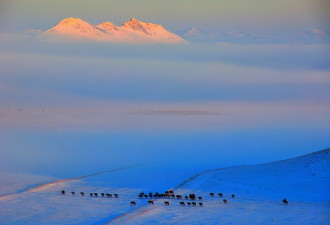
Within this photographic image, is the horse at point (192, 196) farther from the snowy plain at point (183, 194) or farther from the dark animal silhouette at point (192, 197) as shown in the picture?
the snowy plain at point (183, 194)

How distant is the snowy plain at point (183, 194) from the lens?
28.8m

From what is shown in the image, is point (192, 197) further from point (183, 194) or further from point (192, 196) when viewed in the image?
point (183, 194)

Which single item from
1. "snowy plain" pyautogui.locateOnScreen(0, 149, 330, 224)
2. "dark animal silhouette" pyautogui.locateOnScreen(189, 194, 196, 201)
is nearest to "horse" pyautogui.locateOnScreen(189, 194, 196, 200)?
"dark animal silhouette" pyautogui.locateOnScreen(189, 194, 196, 201)

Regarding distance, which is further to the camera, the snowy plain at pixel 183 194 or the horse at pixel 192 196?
the horse at pixel 192 196

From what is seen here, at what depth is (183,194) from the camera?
3531cm

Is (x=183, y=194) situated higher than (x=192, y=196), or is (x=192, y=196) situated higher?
(x=192, y=196)

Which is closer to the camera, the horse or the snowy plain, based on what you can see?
the snowy plain

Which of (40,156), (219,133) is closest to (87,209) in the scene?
(40,156)

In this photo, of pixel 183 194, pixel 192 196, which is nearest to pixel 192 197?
pixel 192 196

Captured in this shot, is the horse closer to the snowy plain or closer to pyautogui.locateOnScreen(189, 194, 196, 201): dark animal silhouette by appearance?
pyautogui.locateOnScreen(189, 194, 196, 201): dark animal silhouette

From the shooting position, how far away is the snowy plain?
28750 mm

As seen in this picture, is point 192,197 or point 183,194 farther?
point 183,194

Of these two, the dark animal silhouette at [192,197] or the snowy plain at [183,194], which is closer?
the snowy plain at [183,194]

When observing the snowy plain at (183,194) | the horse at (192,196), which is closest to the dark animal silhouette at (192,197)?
the horse at (192,196)
